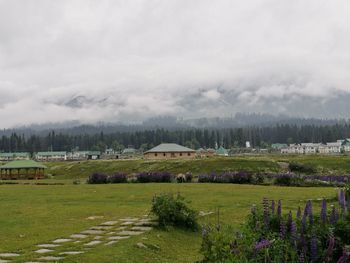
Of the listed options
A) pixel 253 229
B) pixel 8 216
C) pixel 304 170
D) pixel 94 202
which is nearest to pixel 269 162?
pixel 304 170

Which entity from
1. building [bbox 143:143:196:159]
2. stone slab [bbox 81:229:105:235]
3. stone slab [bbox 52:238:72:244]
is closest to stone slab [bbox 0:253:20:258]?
stone slab [bbox 52:238:72:244]

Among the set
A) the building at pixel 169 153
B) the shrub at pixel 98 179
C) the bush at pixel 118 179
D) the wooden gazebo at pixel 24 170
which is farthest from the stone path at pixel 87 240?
the building at pixel 169 153

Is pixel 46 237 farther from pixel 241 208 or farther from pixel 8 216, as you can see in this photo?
pixel 241 208

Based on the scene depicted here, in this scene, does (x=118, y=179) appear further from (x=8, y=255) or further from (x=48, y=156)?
(x=48, y=156)

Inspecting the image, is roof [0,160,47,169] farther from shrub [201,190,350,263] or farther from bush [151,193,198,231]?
shrub [201,190,350,263]

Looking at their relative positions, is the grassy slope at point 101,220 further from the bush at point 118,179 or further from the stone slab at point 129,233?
the bush at point 118,179

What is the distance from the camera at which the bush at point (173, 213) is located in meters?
14.3

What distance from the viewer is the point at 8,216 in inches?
688

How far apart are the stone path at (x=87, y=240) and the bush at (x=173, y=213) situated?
406 millimetres

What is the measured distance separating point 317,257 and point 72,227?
9757 millimetres

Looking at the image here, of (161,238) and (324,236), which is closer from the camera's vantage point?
(324,236)

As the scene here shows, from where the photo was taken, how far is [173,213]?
47.0ft

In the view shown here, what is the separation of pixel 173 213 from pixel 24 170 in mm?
56924

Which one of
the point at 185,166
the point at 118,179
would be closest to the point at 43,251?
the point at 118,179
